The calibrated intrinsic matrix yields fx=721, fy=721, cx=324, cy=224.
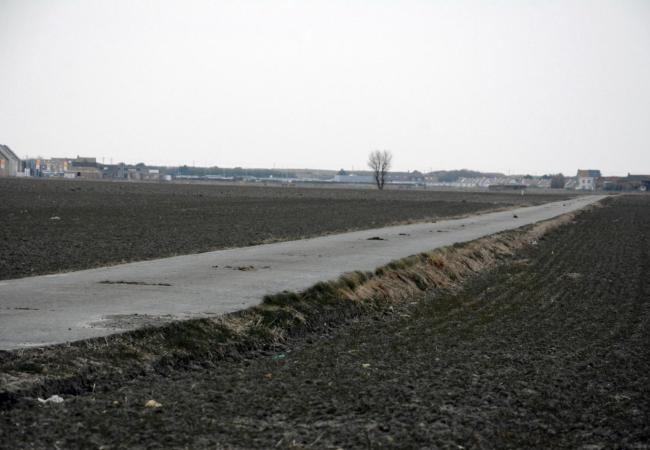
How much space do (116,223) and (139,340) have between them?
26717 millimetres

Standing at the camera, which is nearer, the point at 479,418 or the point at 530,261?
the point at 479,418

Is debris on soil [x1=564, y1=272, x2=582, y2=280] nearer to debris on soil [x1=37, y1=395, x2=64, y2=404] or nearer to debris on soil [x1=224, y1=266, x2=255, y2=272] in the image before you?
debris on soil [x1=224, y1=266, x2=255, y2=272]

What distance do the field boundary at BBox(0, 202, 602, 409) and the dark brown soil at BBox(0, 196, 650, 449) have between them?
0.90 feet

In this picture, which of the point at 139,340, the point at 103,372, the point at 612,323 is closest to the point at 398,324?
the point at 612,323

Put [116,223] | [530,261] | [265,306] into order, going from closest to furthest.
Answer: [265,306] < [530,261] < [116,223]

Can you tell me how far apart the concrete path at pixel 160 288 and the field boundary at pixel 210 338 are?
1.32ft

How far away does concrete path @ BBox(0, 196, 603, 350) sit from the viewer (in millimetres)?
10289

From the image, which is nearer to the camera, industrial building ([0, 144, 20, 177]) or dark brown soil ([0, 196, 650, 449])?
dark brown soil ([0, 196, 650, 449])

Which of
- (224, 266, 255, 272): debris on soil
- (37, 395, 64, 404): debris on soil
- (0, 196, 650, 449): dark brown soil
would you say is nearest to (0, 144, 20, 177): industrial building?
(224, 266, 255, 272): debris on soil

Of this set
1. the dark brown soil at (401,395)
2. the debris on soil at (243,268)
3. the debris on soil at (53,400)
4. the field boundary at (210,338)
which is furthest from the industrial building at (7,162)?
the debris on soil at (53,400)

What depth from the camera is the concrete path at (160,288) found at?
1029 centimetres

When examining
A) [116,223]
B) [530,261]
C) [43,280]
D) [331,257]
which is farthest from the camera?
[116,223]

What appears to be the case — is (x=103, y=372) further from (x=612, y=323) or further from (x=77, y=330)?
(x=612, y=323)

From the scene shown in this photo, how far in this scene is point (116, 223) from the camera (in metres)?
35.3
